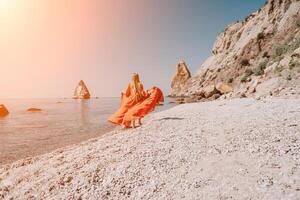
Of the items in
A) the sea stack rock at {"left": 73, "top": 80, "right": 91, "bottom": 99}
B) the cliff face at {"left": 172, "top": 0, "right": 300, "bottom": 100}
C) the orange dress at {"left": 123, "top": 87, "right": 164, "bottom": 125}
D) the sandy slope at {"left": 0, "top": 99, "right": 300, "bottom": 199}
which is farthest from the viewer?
the sea stack rock at {"left": 73, "top": 80, "right": 91, "bottom": 99}

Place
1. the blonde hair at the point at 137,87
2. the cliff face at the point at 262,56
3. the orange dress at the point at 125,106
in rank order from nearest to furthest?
1. the orange dress at the point at 125,106
2. the blonde hair at the point at 137,87
3. the cliff face at the point at 262,56

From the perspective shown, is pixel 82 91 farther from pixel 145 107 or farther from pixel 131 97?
pixel 145 107

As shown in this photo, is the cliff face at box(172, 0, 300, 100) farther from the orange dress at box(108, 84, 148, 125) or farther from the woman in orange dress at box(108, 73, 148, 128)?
the orange dress at box(108, 84, 148, 125)

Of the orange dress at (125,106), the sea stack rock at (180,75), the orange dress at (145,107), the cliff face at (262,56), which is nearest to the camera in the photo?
the orange dress at (145,107)

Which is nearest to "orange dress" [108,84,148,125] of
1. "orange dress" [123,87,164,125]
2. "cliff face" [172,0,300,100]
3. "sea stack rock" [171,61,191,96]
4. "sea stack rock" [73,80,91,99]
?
"orange dress" [123,87,164,125]

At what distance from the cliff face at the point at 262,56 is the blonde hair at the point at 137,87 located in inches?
442

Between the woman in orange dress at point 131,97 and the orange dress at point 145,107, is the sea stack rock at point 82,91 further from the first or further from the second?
the orange dress at point 145,107

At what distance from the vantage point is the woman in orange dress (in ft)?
46.1

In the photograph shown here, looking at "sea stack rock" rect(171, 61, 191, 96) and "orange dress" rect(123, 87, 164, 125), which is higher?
"sea stack rock" rect(171, 61, 191, 96)

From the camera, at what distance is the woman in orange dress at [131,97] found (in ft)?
46.1

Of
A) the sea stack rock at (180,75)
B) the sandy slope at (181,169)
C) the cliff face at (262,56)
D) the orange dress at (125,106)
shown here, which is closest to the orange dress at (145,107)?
the orange dress at (125,106)

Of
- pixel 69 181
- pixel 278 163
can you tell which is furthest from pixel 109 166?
pixel 278 163

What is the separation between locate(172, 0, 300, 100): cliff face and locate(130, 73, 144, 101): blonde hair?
11.2m

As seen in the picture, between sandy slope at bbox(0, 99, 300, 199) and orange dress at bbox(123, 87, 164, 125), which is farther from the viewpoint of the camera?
orange dress at bbox(123, 87, 164, 125)
